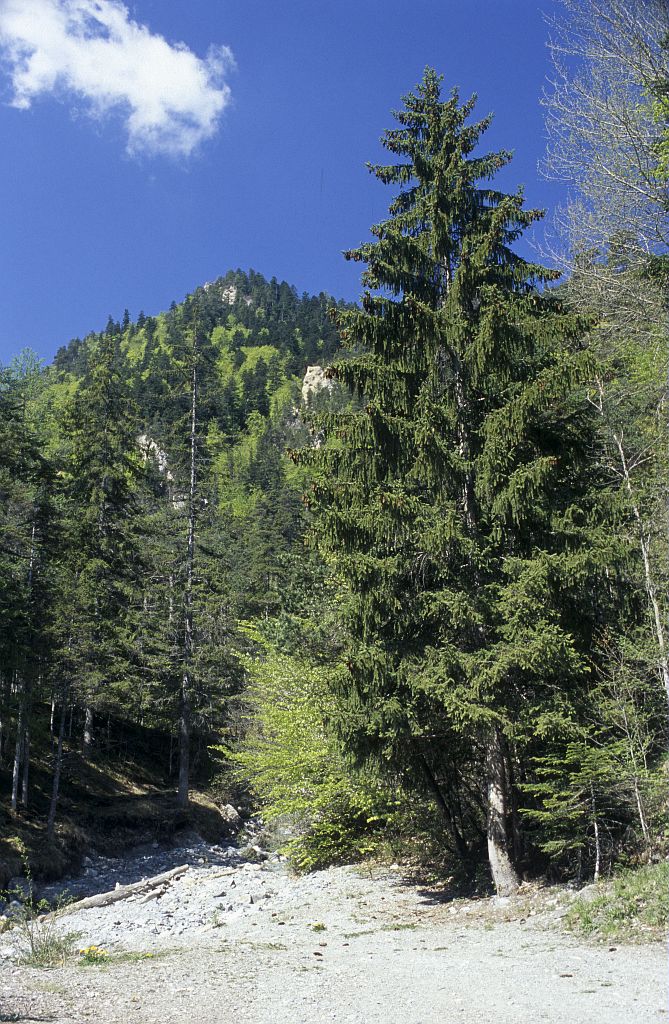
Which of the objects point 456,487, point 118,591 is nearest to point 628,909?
point 456,487

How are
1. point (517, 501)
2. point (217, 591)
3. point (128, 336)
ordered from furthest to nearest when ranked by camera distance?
point (128, 336), point (217, 591), point (517, 501)

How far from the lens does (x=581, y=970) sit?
6.50m

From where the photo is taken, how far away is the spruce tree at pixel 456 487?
9719 mm

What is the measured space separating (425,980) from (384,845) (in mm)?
8109

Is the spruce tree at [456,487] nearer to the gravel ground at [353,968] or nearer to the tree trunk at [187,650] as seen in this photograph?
the gravel ground at [353,968]

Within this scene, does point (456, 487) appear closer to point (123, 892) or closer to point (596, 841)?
point (596, 841)

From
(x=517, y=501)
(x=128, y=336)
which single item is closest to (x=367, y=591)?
(x=517, y=501)

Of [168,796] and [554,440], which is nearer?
[554,440]

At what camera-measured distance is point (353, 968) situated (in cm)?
780

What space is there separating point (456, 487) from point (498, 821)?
16.4ft

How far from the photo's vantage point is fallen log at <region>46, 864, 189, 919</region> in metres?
15.3

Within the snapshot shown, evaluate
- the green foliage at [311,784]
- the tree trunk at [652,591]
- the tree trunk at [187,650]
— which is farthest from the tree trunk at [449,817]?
the tree trunk at [187,650]

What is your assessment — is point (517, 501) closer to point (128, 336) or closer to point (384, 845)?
point (384, 845)

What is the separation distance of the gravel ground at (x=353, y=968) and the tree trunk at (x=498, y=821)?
28 centimetres
